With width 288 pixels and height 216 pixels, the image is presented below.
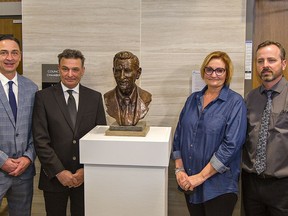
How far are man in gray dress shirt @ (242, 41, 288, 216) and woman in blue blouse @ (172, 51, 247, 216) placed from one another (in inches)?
4.2

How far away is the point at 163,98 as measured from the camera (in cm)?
313

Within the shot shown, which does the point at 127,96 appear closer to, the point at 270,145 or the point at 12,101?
the point at 12,101

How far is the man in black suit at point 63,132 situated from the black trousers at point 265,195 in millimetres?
1101

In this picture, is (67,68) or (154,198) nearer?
(154,198)

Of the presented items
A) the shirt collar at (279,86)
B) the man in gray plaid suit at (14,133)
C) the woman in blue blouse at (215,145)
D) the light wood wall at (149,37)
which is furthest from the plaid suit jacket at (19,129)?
the shirt collar at (279,86)

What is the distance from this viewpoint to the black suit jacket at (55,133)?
2385 millimetres

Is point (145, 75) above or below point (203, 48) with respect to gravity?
below

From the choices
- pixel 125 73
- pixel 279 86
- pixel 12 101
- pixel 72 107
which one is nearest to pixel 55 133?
pixel 72 107

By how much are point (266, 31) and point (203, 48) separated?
0.59m

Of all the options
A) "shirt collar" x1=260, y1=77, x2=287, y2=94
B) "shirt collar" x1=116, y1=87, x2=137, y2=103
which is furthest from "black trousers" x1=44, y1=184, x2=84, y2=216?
"shirt collar" x1=260, y1=77, x2=287, y2=94

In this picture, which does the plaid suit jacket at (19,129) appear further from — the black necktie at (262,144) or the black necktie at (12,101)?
the black necktie at (262,144)

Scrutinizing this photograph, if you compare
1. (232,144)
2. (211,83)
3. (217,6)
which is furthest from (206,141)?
(217,6)

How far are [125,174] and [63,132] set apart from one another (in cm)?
53

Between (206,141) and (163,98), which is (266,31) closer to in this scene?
(163,98)
